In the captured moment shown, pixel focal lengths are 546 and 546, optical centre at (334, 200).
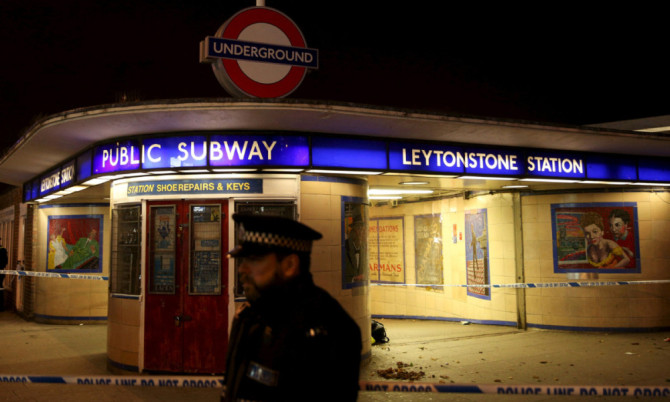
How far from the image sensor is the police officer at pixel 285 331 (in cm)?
216

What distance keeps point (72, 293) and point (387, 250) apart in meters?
8.08

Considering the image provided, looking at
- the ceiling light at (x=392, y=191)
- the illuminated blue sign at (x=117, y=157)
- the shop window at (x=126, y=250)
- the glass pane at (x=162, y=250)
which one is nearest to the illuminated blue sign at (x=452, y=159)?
the ceiling light at (x=392, y=191)

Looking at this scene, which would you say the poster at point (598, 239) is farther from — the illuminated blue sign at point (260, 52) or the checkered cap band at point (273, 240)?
the checkered cap band at point (273, 240)

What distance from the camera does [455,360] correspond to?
8750 millimetres

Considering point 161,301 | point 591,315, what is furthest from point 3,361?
point 591,315

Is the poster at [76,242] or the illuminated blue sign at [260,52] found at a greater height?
the illuminated blue sign at [260,52]

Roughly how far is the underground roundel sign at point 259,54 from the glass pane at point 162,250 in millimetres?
2095

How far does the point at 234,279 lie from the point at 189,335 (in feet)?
3.36

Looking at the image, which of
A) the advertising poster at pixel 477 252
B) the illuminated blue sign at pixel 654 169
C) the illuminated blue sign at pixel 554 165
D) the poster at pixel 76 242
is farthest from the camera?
the poster at pixel 76 242

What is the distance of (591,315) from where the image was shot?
11.1 meters

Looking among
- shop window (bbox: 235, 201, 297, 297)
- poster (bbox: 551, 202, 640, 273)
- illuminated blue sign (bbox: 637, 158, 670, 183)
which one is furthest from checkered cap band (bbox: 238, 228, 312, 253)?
poster (bbox: 551, 202, 640, 273)

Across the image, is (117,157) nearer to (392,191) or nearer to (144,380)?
(144,380)

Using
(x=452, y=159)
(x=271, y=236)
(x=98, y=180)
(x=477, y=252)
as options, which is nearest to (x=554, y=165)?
(x=452, y=159)

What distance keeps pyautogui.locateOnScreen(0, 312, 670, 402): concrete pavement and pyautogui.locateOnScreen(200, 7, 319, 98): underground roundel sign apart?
14.4 feet
